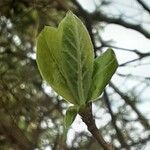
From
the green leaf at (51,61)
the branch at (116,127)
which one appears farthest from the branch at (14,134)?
the green leaf at (51,61)

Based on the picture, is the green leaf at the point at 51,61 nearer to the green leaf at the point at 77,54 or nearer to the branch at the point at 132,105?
the green leaf at the point at 77,54

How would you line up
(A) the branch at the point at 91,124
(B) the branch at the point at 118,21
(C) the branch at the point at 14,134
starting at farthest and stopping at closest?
1. (B) the branch at the point at 118,21
2. (C) the branch at the point at 14,134
3. (A) the branch at the point at 91,124

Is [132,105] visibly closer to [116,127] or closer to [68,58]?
[116,127]

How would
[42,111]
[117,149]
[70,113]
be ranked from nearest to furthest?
1. [70,113]
2. [117,149]
3. [42,111]

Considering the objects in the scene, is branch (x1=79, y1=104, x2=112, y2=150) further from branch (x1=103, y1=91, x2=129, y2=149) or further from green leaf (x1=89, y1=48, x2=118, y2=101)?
branch (x1=103, y1=91, x2=129, y2=149)

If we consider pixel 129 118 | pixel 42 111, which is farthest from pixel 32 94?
pixel 129 118

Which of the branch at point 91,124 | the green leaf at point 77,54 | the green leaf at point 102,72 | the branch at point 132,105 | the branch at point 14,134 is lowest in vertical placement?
the branch at point 132,105

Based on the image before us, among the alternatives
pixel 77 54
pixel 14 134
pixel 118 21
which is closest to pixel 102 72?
pixel 77 54

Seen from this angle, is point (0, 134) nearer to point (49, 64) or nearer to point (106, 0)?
point (106, 0)
